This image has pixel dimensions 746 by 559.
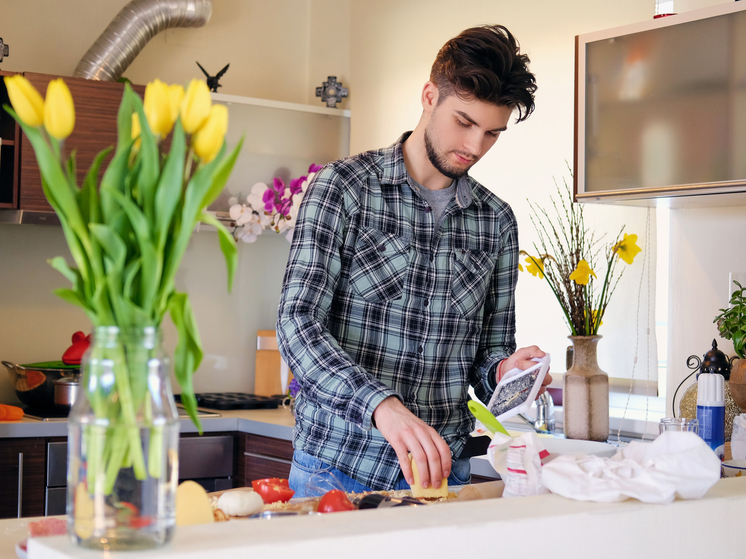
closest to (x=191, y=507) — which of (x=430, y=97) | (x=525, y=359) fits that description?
(x=525, y=359)

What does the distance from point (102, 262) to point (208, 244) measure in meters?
3.05

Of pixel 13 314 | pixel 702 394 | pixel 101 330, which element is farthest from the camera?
pixel 13 314

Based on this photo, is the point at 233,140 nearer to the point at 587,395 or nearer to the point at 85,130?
the point at 85,130

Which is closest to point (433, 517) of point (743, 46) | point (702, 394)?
point (702, 394)

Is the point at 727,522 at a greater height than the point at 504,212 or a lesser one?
lesser

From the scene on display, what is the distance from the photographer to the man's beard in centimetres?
170

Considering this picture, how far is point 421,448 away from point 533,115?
2.18 m

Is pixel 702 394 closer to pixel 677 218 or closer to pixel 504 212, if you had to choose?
pixel 504 212

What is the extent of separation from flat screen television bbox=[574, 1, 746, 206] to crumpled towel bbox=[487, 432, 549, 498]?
1.28m

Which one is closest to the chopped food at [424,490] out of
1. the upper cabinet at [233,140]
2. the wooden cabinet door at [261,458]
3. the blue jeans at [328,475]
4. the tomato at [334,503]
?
the tomato at [334,503]

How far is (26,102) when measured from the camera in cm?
65

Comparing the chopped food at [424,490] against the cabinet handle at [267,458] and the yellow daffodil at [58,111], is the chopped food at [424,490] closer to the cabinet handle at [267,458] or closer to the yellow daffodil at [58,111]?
the yellow daffodil at [58,111]

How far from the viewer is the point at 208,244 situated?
3.68 metres

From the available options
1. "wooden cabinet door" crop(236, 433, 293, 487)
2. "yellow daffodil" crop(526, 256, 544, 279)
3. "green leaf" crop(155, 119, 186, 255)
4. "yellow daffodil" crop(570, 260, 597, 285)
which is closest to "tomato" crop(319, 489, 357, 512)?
"green leaf" crop(155, 119, 186, 255)
